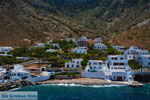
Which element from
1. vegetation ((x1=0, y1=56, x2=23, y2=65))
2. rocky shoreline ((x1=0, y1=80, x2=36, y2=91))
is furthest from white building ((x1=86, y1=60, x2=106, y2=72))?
vegetation ((x1=0, y1=56, x2=23, y2=65))

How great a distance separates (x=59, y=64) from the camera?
223 ft

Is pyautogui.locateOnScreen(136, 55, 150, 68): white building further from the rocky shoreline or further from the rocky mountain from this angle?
the rocky shoreline

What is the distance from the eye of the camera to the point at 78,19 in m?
155

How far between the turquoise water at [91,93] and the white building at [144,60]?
16506 mm

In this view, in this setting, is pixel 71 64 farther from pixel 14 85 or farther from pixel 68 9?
pixel 68 9

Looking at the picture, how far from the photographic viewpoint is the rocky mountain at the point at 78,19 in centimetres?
11670

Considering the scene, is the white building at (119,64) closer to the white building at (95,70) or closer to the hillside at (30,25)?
the white building at (95,70)

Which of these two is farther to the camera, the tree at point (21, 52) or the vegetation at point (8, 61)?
the tree at point (21, 52)

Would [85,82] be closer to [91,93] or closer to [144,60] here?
[91,93]

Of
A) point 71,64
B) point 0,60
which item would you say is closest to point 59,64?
point 71,64

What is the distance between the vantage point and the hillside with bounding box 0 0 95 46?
347 ft

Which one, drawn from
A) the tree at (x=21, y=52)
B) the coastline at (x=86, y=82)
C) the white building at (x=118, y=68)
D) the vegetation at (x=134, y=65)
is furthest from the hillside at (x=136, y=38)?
the coastline at (x=86, y=82)

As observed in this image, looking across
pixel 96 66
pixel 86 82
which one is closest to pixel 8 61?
pixel 96 66

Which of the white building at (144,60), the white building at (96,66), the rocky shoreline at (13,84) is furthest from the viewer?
the white building at (144,60)
